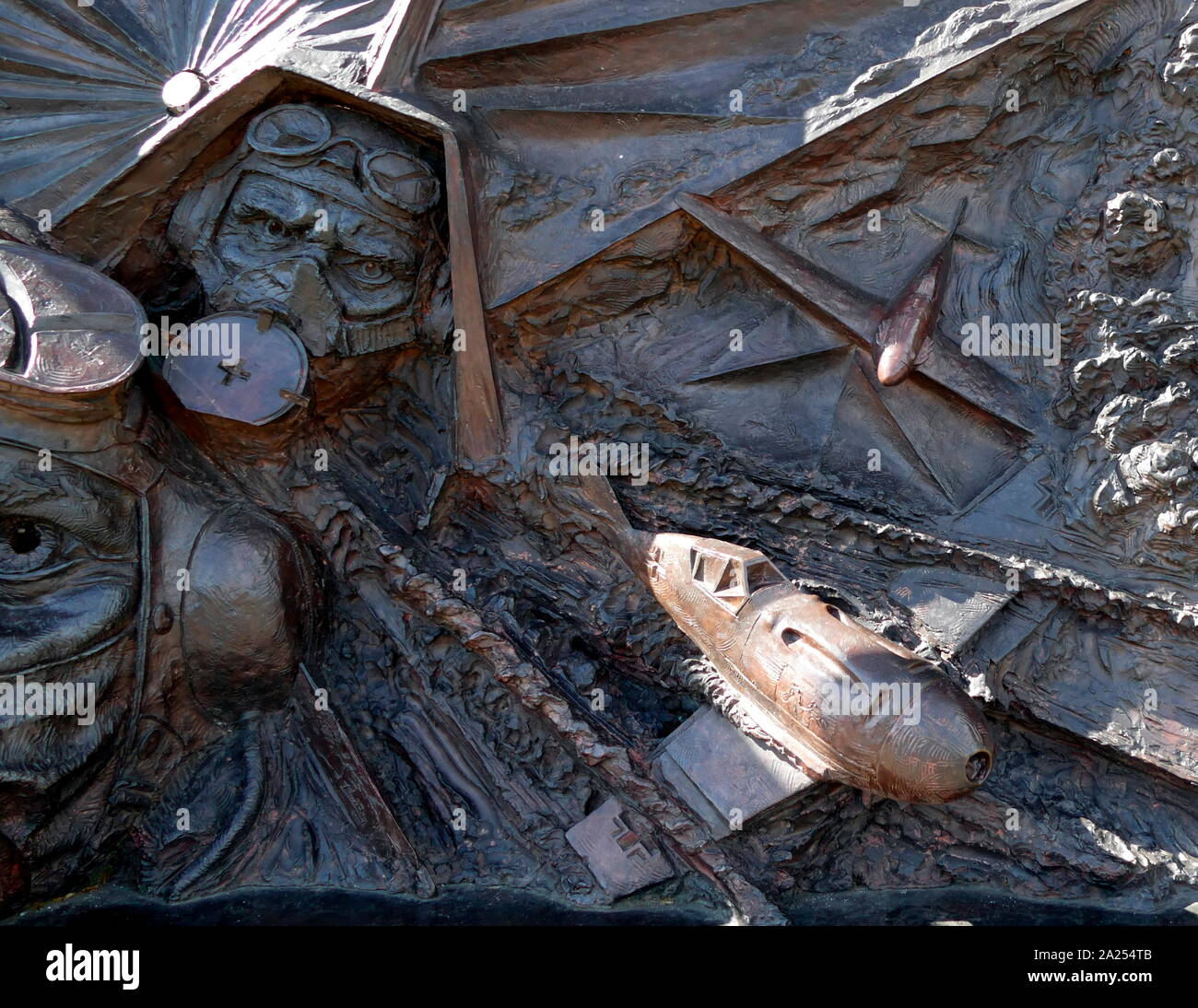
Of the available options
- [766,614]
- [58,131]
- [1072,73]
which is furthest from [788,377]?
[58,131]

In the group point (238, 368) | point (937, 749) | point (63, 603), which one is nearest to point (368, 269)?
point (238, 368)

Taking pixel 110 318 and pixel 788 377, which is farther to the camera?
pixel 788 377

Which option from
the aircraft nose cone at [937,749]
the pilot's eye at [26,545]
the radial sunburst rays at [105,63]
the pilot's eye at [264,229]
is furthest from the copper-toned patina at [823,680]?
the radial sunburst rays at [105,63]

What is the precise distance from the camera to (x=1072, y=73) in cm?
497

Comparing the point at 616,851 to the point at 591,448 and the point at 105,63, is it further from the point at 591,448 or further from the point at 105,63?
the point at 105,63

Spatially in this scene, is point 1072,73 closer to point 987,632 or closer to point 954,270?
point 954,270

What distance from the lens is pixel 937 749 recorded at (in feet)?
12.6

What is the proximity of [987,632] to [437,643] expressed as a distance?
83.4 inches

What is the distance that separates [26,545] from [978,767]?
3.37 meters

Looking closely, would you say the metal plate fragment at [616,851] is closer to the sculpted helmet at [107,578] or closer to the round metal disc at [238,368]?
the sculpted helmet at [107,578]

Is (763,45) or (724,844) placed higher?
(763,45)

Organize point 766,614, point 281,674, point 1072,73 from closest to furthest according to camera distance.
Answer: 1. point 766,614
2. point 281,674
3. point 1072,73

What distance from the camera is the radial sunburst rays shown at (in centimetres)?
472

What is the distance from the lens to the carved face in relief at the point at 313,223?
185 inches
